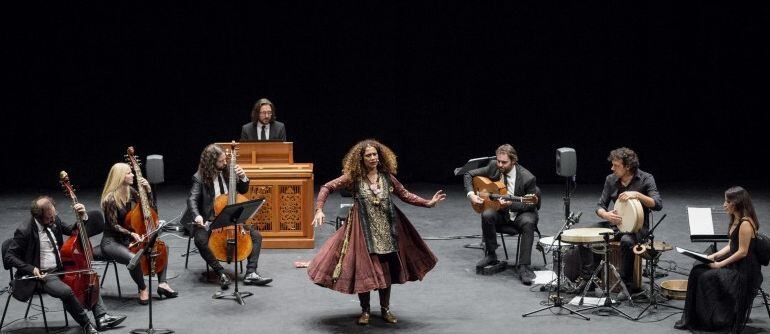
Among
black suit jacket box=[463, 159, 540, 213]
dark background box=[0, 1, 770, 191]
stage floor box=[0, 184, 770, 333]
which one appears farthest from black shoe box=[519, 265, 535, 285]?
dark background box=[0, 1, 770, 191]

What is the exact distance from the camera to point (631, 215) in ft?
23.5

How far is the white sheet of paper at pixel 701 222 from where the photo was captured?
698cm

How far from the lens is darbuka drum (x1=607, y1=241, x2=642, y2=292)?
7191 millimetres

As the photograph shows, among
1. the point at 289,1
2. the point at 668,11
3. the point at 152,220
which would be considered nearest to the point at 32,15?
the point at 289,1

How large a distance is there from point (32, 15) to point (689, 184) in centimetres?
922

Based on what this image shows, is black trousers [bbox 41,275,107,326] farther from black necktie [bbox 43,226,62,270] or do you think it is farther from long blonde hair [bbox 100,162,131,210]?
long blonde hair [bbox 100,162,131,210]

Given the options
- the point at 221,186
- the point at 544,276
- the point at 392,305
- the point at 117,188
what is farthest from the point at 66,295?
the point at 544,276

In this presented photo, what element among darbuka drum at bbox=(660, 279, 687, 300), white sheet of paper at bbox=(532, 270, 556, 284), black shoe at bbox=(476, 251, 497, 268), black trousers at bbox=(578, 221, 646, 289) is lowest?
white sheet of paper at bbox=(532, 270, 556, 284)

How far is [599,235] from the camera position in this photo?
22.7 feet

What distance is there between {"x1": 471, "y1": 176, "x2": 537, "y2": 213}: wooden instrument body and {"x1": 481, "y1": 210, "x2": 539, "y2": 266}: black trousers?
7 centimetres

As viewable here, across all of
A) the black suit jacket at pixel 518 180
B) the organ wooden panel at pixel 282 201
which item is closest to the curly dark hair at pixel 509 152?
the black suit jacket at pixel 518 180

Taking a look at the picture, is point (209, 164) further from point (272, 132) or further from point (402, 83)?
point (402, 83)

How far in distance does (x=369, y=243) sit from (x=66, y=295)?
2005 mm

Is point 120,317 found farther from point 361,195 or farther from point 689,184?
point 689,184
